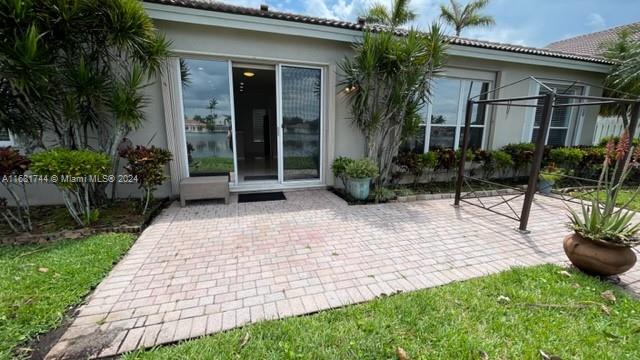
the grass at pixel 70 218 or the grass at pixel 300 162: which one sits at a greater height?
the grass at pixel 300 162

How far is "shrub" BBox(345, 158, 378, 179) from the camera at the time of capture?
197 inches

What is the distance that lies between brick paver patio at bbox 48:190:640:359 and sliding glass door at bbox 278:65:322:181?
1.51 metres

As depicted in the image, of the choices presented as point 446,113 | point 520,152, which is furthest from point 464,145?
point 520,152

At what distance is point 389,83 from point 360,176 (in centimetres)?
204

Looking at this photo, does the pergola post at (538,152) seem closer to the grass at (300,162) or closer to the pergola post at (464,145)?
the pergola post at (464,145)

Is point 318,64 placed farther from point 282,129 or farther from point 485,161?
point 485,161

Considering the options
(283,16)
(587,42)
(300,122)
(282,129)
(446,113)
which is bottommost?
(282,129)

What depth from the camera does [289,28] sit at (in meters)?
4.77

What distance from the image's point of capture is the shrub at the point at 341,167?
5371 millimetres

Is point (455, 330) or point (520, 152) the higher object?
point (520, 152)

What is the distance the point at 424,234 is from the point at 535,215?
2.50 meters

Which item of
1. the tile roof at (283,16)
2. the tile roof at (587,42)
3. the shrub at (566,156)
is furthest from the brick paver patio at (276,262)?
the tile roof at (587,42)

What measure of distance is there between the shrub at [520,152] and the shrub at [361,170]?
438 cm

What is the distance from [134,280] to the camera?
2.48 m
